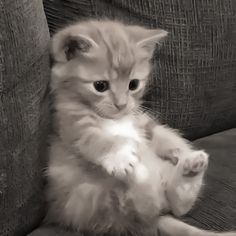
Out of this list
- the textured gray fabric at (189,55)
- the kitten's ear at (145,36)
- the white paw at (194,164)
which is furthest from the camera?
the textured gray fabric at (189,55)

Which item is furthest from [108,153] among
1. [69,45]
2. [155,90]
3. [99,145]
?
[155,90]

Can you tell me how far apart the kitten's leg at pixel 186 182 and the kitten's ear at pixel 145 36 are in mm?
287

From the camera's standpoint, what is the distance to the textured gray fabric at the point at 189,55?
129 cm

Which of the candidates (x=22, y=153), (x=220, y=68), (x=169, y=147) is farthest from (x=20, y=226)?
(x=220, y=68)

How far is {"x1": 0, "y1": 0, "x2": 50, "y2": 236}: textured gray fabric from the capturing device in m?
0.93

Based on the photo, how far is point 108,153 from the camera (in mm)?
994

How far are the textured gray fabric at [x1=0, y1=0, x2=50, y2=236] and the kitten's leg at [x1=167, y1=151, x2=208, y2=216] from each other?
0.28 m

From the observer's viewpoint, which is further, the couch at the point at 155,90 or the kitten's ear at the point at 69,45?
the kitten's ear at the point at 69,45

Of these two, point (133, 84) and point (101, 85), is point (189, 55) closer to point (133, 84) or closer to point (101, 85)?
point (133, 84)

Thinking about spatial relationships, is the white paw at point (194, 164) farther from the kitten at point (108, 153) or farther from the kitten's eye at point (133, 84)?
the kitten's eye at point (133, 84)

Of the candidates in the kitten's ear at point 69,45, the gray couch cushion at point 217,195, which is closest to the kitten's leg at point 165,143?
the gray couch cushion at point 217,195

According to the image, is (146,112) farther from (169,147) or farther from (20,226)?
(20,226)

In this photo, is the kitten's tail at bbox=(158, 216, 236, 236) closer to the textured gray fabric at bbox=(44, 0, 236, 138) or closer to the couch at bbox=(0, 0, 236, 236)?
the couch at bbox=(0, 0, 236, 236)

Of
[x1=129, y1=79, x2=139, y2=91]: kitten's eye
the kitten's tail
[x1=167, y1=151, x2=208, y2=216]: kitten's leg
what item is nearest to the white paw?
[x1=167, y1=151, x2=208, y2=216]: kitten's leg
